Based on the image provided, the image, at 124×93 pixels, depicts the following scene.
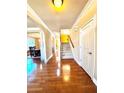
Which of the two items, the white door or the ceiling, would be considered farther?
the white door

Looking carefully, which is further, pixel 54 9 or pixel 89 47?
pixel 89 47

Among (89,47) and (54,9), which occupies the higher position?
(54,9)

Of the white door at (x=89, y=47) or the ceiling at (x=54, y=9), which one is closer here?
the ceiling at (x=54, y=9)

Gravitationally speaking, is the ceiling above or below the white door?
above

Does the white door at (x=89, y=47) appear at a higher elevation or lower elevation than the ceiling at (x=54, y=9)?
lower
